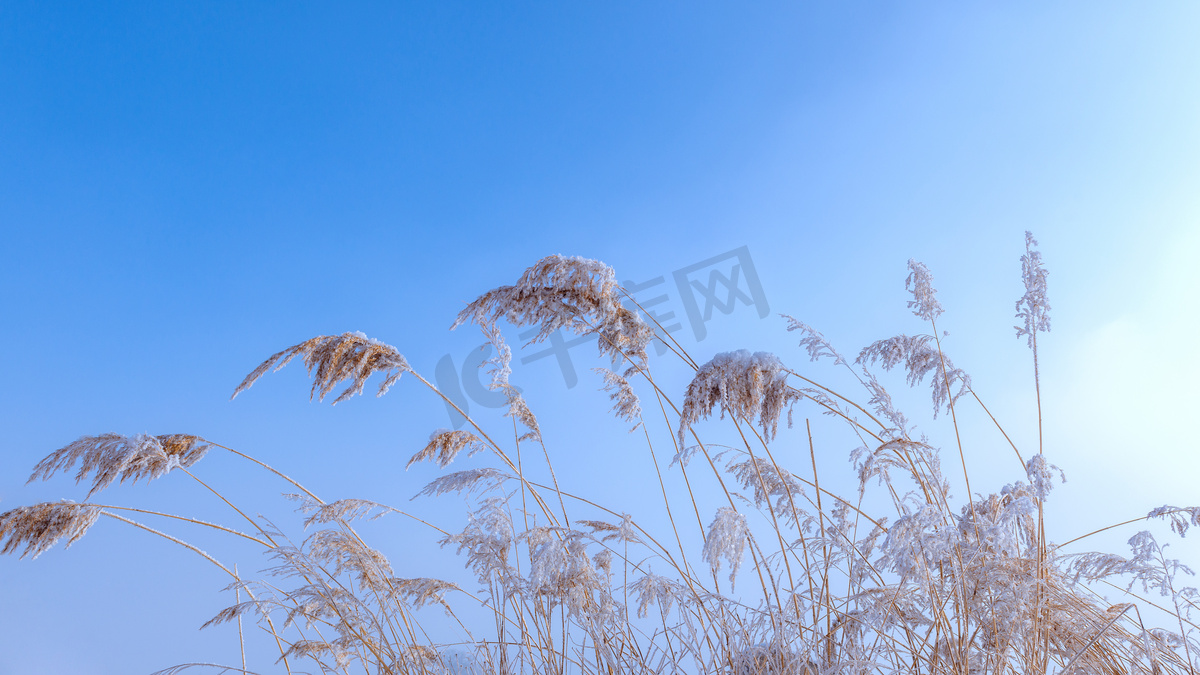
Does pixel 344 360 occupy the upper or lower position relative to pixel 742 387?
upper

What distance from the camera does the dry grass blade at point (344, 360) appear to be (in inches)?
117

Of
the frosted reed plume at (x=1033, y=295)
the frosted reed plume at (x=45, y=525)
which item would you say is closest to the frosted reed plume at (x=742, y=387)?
the frosted reed plume at (x=1033, y=295)

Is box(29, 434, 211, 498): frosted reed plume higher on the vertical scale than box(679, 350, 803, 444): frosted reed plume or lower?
higher

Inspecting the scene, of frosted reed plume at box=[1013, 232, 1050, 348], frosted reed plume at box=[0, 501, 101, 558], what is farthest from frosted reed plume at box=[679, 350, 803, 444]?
frosted reed plume at box=[0, 501, 101, 558]

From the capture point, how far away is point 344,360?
3008 mm

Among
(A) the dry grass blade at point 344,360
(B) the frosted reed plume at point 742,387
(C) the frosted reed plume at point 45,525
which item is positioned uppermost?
(A) the dry grass blade at point 344,360

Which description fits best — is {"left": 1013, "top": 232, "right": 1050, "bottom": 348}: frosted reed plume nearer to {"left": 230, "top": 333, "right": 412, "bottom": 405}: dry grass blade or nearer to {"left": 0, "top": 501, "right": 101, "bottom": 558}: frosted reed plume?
{"left": 230, "top": 333, "right": 412, "bottom": 405}: dry grass blade

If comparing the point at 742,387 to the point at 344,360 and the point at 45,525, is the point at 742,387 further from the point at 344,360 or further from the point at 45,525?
the point at 45,525

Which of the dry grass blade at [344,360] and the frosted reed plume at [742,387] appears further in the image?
the dry grass blade at [344,360]

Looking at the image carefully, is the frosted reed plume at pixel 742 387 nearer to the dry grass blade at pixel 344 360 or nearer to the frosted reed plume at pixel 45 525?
the dry grass blade at pixel 344 360

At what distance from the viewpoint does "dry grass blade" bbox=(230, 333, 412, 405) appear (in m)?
2.97

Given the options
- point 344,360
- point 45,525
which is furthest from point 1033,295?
point 45,525

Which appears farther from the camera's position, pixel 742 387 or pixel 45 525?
pixel 45 525

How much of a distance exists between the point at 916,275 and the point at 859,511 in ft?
3.58
